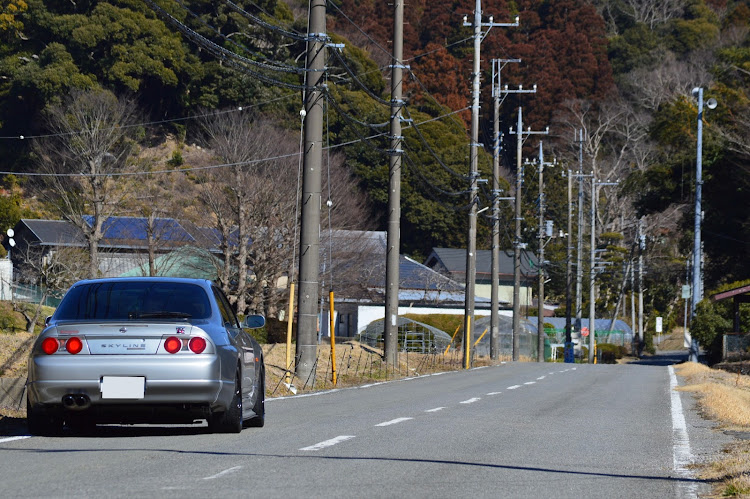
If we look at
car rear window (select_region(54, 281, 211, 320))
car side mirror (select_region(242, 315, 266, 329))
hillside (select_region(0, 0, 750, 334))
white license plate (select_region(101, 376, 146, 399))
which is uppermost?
hillside (select_region(0, 0, 750, 334))

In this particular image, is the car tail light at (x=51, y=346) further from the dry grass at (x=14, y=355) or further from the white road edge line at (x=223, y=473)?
the dry grass at (x=14, y=355)

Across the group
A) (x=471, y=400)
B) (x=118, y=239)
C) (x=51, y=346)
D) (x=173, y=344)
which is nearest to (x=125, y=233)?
(x=118, y=239)

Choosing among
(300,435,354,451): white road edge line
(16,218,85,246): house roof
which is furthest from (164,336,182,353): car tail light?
(16,218,85,246): house roof

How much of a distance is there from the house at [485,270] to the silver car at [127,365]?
224 ft

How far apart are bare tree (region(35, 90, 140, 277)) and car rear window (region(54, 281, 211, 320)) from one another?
2978cm

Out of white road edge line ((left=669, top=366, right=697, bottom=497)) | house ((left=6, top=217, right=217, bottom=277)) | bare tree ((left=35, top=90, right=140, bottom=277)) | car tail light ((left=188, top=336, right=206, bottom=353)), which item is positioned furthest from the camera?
house ((left=6, top=217, right=217, bottom=277))

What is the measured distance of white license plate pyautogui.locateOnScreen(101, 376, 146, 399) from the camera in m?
10.1

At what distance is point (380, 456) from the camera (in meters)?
9.59

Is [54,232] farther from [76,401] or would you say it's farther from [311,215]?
[76,401]

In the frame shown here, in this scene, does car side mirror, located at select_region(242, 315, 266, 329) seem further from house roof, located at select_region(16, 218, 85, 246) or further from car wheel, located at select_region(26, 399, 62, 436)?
house roof, located at select_region(16, 218, 85, 246)

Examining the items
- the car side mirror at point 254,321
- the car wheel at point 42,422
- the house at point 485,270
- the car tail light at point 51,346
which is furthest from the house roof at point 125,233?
the car tail light at point 51,346

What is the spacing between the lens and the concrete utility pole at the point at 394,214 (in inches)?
1319

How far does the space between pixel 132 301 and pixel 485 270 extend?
83.0 m

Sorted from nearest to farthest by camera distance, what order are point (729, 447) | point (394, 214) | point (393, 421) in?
point (729, 447) < point (393, 421) < point (394, 214)
